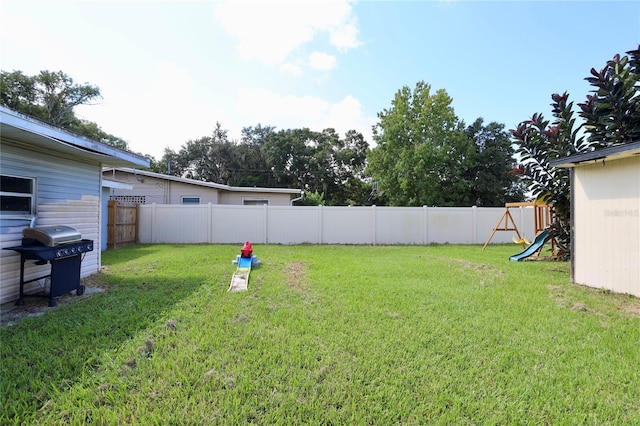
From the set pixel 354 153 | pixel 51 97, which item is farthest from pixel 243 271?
pixel 51 97

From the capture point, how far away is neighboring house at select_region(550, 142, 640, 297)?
470 centimetres

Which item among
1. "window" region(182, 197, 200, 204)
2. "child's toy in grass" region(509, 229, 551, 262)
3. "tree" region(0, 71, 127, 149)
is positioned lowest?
"child's toy in grass" region(509, 229, 551, 262)

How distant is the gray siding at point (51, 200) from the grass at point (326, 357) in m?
1.17

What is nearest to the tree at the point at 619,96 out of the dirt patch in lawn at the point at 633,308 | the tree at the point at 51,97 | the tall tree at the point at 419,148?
the dirt patch in lawn at the point at 633,308

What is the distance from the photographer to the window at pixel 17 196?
13.7ft

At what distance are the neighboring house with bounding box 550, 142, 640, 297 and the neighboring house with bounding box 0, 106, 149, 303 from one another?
27.6ft

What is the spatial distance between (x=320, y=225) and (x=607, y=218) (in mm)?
8440

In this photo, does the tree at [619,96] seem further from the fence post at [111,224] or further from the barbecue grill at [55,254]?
the fence post at [111,224]

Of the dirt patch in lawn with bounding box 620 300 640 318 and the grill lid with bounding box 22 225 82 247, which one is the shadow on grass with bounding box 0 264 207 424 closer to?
the grill lid with bounding box 22 225 82 247

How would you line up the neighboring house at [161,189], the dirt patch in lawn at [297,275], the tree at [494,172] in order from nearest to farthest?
1. the dirt patch in lawn at [297,275]
2. the neighboring house at [161,189]
3. the tree at [494,172]

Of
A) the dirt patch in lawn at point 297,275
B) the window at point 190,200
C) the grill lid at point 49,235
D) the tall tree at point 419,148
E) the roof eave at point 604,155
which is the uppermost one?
the tall tree at point 419,148

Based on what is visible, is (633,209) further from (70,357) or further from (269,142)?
(269,142)

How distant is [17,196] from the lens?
4.39m

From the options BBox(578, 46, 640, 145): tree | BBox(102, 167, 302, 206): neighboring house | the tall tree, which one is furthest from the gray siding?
the tall tree
